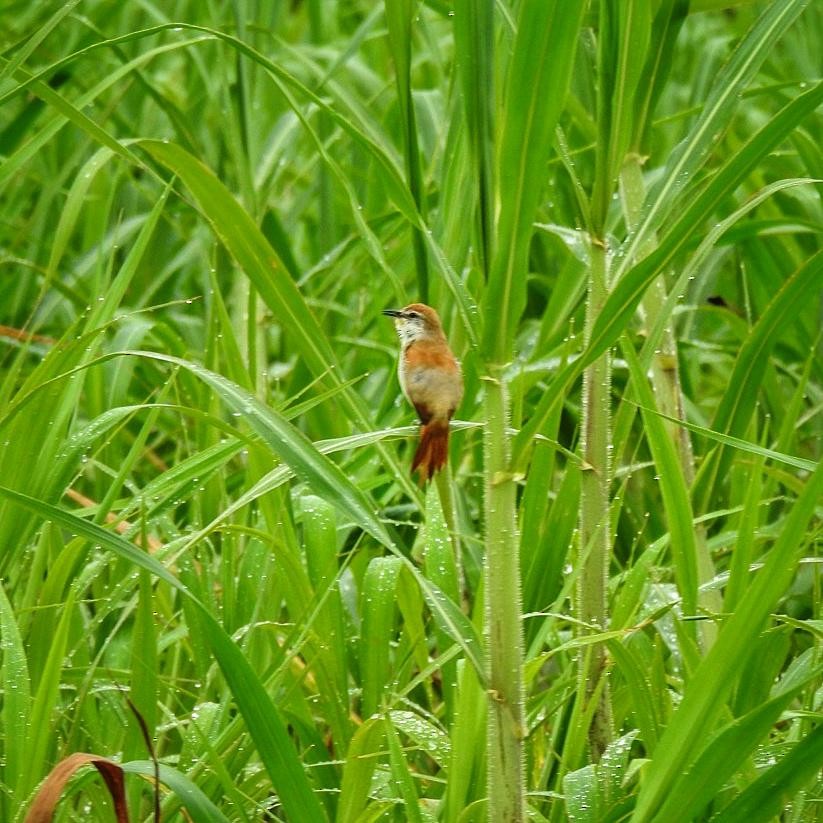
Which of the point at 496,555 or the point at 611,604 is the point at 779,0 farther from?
the point at 611,604

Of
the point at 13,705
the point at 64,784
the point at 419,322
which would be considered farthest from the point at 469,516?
the point at 64,784

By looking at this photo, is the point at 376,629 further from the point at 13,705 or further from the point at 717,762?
the point at 717,762

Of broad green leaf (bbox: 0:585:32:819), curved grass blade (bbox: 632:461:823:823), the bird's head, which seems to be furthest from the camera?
the bird's head

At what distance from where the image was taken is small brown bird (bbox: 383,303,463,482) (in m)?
1.89

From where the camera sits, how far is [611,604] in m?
1.90

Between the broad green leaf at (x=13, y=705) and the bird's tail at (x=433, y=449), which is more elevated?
the bird's tail at (x=433, y=449)

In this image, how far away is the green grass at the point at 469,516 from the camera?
130 cm

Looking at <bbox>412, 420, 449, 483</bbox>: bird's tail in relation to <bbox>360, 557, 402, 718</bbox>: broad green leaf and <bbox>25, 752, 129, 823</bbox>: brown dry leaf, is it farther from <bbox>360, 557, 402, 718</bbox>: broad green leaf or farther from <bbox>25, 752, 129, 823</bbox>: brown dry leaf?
<bbox>25, 752, 129, 823</bbox>: brown dry leaf

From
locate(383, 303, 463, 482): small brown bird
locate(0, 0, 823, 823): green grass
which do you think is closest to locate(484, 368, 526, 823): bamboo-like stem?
locate(0, 0, 823, 823): green grass

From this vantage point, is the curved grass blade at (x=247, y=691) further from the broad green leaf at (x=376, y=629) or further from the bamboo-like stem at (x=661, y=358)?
the bamboo-like stem at (x=661, y=358)

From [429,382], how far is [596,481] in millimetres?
475

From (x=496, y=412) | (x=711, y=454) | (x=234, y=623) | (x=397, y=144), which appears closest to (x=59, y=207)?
(x=397, y=144)

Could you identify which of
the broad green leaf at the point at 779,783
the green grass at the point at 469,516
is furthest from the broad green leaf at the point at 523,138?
the broad green leaf at the point at 779,783

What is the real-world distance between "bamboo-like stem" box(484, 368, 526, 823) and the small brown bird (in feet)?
1.64
